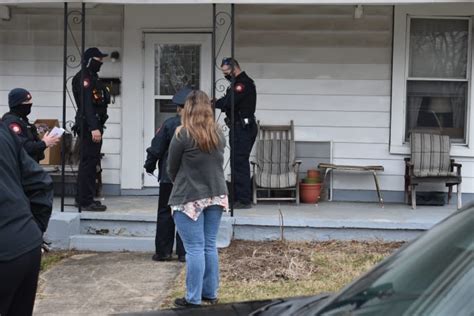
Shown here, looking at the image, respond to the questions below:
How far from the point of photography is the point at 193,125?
5.14 m

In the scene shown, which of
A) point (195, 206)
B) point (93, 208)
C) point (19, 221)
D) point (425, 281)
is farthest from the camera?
point (93, 208)

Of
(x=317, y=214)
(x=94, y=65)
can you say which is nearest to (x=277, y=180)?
(x=317, y=214)

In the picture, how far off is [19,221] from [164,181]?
11.0 feet

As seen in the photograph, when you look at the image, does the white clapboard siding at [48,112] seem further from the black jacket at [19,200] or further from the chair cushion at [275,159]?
the black jacket at [19,200]

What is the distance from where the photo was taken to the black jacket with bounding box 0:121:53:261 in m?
3.17

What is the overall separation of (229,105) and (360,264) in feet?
8.20

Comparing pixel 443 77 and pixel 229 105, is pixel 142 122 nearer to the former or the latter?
pixel 229 105

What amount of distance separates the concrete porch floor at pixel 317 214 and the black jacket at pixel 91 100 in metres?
1.05

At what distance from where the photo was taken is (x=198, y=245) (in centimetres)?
516

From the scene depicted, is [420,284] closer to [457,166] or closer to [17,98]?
[17,98]

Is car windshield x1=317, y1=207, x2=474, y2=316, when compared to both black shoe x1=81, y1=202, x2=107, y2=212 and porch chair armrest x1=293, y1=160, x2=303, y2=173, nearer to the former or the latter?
black shoe x1=81, y1=202, x2=107, y2=212

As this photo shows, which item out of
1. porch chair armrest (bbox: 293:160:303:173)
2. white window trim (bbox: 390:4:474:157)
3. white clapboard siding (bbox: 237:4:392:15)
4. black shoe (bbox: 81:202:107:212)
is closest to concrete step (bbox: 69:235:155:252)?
black shoe (bbox: 81:202:107:212)

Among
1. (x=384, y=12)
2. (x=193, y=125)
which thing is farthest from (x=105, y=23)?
(x=193, y=125)

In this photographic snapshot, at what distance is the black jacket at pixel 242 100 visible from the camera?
26.0 feet
